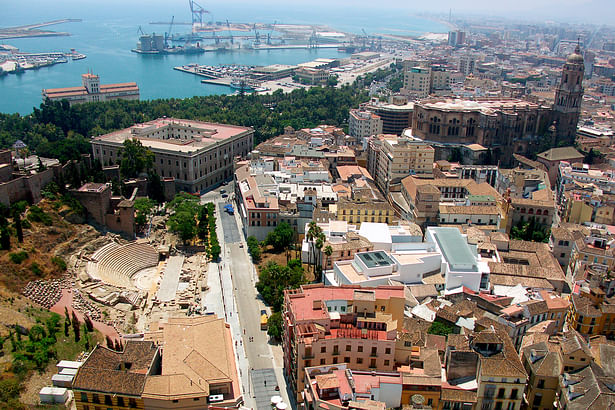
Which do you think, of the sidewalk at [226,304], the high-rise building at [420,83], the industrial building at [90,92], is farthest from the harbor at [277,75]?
the sidewalk at [226,304]

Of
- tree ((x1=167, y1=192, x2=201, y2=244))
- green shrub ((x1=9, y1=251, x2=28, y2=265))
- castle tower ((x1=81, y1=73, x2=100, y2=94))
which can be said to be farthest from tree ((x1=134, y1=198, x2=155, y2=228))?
castle tower ((x1=81, y1=73, x2=100, y2=94))

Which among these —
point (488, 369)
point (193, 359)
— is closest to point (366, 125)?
point (488, 369)

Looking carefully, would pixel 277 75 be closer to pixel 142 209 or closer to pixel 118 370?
pixel 142 209

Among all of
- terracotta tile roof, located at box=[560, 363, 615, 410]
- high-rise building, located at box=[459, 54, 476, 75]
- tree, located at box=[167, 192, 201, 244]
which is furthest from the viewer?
high-rise building, located at box=[459, 54, 476, 75]

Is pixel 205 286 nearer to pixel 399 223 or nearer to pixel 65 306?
pixel 65 306

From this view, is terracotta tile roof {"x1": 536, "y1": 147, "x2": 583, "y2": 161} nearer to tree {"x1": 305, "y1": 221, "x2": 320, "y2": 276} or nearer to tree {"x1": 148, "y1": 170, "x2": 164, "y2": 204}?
tree {"x1": 305, "y1": 221, "x2": 320, "y2": 276}

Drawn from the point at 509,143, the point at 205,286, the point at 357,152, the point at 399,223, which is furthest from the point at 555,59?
the point at 205,286
